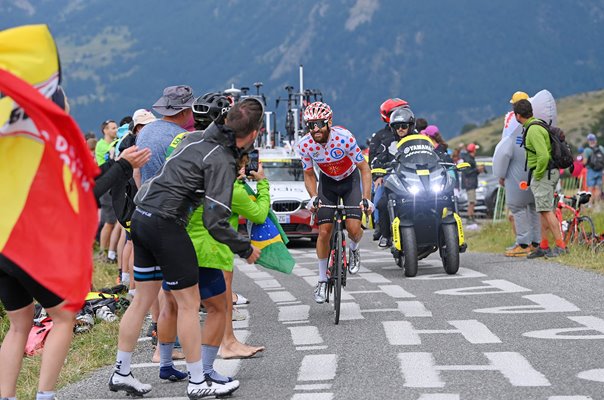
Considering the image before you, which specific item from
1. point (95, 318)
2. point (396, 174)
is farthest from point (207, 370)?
point (396, 174)

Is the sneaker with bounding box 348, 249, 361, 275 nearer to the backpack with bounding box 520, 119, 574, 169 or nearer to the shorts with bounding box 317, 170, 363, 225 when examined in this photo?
the shorts with bounding box 317, 170, 363, 225

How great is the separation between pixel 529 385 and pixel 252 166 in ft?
8.96

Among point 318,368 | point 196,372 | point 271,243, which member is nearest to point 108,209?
point 271,243

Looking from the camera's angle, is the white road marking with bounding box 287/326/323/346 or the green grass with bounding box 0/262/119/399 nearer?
the green grass with bounding box 0/262/119/399

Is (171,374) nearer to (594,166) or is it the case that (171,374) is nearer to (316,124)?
(316,124)

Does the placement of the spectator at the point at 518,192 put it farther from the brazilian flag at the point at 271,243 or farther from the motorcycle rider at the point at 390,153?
the brazilian flag at the point at 271,243

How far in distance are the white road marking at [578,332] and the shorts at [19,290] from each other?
14.3ft

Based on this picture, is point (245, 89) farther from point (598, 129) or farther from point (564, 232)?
point (598, 129)

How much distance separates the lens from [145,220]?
827cm

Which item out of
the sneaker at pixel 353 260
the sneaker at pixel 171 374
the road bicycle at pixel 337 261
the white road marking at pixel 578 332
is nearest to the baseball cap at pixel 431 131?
the sneaker at pixel 353 260

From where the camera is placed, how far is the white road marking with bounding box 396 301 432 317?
1182 centimetres

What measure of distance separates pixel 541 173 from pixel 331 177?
429 centimetres

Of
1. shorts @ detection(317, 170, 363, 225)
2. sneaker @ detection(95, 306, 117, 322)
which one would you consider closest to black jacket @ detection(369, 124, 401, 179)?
shorts @ detection(317, 170, 363, 225)

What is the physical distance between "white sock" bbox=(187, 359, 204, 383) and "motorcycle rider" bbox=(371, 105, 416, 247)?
708 centimetres
